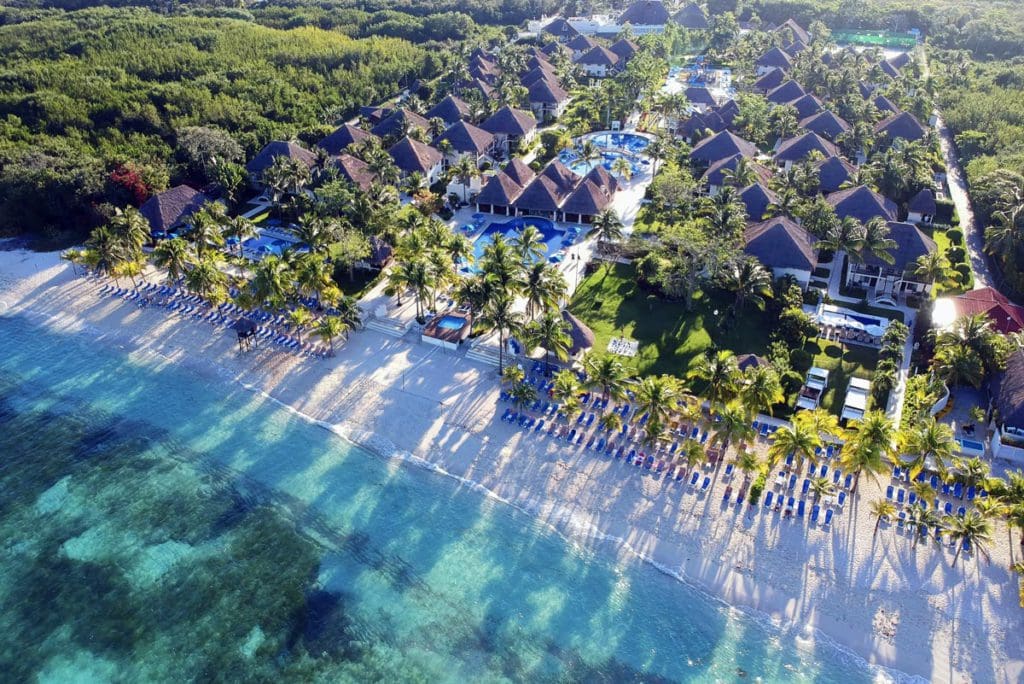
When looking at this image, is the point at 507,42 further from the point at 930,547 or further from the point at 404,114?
the point at 930,547

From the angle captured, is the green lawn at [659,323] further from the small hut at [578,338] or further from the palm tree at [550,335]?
the palm tree at [550,335]

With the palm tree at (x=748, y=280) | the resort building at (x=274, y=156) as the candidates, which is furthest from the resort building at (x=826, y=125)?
the resort building at (x=274, y=156)

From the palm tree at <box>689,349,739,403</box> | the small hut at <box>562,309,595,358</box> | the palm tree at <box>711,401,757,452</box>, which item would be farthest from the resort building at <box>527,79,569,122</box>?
the palm tree at <box>711,401,757,452</box>

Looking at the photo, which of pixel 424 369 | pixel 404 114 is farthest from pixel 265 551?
pixel 404 114

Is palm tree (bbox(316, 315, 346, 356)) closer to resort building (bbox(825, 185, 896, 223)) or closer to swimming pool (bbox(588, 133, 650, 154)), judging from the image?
resort building (bbox(825, 185, 896, 223))

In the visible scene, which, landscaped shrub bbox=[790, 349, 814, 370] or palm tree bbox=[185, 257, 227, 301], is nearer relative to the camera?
landscaped shrub bbox=[790, 349, 814, 370]
